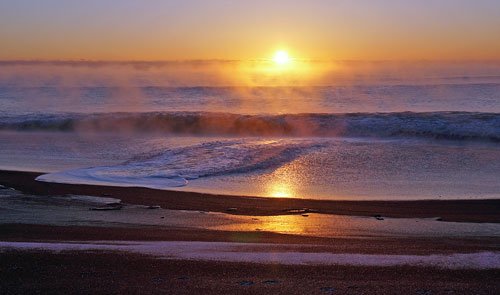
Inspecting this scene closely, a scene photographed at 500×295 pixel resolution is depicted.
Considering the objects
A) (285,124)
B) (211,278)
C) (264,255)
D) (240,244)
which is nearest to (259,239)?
(240,244)

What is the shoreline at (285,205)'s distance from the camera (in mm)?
9164

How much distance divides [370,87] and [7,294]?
45862 millimetres

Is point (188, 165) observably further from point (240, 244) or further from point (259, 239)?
point (240, 244)

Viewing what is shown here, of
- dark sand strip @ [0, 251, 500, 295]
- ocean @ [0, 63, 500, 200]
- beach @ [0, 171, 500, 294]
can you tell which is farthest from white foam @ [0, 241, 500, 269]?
ocean @ [0, 63, 500, 200]

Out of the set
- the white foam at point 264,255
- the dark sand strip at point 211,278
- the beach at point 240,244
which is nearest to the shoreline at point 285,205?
the beach at point 240,244

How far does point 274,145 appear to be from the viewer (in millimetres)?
16953

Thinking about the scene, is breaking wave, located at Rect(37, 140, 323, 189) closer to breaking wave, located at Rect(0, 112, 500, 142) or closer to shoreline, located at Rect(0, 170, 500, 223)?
shoreline, located at Rect(0, 170, 500, 223)

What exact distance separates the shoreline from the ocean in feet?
1.70

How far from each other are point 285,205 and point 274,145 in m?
7.15

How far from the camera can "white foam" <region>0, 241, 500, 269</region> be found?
587cm

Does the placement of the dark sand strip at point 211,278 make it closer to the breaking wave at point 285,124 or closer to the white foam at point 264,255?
the white foam at point 264,255

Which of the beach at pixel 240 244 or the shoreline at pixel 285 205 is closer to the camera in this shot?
the beach at pixel 240 244

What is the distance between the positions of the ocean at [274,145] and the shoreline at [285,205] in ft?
1.70

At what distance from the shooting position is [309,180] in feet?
40.2
